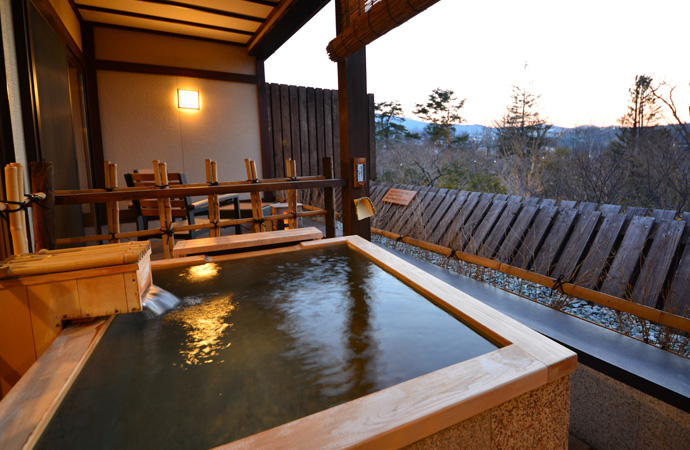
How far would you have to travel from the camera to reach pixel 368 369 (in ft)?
3.42

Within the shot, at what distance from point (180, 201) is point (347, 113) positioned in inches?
90.1

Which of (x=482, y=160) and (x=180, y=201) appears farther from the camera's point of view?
(x=482, y=160)

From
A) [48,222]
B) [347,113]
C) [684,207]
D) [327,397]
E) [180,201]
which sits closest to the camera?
[327,397]

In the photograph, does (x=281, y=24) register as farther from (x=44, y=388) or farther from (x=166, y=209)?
(x=44, y=388)

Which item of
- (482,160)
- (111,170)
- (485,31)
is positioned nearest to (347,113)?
(111,170)

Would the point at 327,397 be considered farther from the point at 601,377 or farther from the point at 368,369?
the point at 601,377

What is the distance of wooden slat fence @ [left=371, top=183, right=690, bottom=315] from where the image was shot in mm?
2332

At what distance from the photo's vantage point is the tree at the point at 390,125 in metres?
21.3

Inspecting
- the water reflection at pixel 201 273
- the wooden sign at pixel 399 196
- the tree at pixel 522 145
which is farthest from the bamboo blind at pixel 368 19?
the tree at pixel 522 145

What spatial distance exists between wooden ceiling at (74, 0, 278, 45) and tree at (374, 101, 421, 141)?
53.5 feet

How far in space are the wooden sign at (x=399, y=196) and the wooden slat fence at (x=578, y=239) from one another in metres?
0.52

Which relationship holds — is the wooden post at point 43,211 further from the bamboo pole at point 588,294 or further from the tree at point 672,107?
the tree at point 672,107

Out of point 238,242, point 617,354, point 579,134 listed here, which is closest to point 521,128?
point 579,134

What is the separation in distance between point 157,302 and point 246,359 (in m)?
0.64
